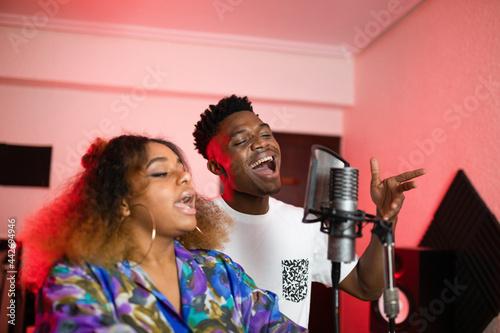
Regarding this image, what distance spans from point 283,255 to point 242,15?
111 inches

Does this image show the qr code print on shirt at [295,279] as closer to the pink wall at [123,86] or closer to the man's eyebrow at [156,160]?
the man's eyebrow at [156,160]

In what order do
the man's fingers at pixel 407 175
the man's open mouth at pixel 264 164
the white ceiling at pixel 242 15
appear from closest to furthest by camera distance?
the man's fingers at pixel 407 175, the man's open mouth at pixel 264 164, the white ceiling at pixel 242 15

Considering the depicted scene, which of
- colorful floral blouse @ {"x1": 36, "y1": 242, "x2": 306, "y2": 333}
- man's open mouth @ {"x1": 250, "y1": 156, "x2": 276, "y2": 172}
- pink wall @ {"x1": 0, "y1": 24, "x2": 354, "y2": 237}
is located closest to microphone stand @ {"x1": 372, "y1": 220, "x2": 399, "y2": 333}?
colorful floral blouse @ {"x1": 36, "y1": 242, "x2": 306, "y2": 333}

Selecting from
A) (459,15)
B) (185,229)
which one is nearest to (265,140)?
(185,229)

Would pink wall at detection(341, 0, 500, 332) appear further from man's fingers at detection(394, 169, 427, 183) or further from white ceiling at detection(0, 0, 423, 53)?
man's fingers at detection(394, 169, 427, 183)

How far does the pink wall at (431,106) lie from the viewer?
2.90 meters

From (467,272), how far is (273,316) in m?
1.99

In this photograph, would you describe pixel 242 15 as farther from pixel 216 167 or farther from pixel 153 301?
pixel 153 301

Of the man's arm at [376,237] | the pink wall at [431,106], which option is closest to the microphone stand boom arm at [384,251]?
the man's arm at [376,237]

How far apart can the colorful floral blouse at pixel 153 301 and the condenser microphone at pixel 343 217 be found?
0.50 m

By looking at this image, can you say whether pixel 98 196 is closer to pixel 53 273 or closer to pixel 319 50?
pixel 53 273

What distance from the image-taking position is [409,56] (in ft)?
12.8

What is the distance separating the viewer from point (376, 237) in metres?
1.70

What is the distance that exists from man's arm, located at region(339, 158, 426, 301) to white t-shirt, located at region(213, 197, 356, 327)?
0.08 m
